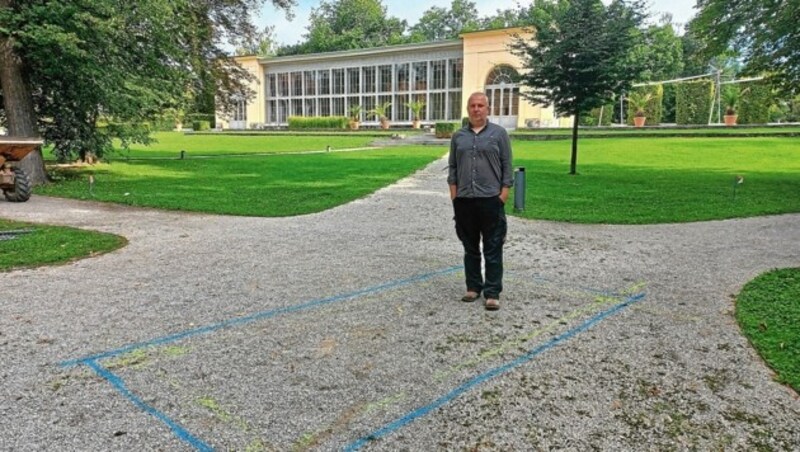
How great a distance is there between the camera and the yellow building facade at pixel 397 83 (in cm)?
4188

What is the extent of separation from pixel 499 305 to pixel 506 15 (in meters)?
74.7

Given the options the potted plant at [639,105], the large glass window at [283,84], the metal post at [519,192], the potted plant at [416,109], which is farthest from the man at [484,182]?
the large glass window at [283,84]

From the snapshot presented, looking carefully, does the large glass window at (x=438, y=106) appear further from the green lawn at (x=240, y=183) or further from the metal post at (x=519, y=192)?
the metal post at (x=519, y=192)

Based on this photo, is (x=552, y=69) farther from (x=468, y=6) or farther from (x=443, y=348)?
(x=468, y=6)

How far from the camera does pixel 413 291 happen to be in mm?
5074

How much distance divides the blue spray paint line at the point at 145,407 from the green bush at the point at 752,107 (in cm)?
3799

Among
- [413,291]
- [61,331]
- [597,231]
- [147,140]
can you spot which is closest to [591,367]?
[413,291]

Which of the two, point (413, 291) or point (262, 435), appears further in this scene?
point (413, 291)

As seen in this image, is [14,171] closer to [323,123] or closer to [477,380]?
[477,380]

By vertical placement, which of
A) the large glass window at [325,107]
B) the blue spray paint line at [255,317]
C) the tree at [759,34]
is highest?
the large glass window at [325,107]

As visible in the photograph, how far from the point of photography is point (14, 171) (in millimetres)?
10344

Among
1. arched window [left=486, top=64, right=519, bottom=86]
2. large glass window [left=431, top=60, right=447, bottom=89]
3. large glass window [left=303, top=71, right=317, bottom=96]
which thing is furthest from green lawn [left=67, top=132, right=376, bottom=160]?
large glass window [left=303, top=71, right=317, bottom=96]

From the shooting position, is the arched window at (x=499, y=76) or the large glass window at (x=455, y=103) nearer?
the arched window at (x=499, y=76)

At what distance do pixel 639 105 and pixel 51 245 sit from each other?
36.7 metres
